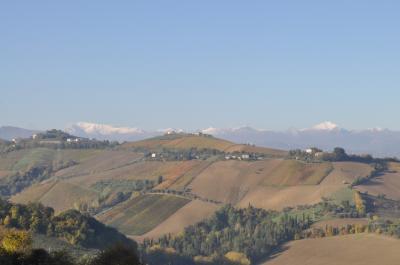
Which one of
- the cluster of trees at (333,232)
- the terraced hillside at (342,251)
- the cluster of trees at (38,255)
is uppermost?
the cluster of trees at (38,255)

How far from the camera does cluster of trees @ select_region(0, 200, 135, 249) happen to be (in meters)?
161

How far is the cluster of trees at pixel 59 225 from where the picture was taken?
6348 inches

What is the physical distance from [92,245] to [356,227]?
228 ft

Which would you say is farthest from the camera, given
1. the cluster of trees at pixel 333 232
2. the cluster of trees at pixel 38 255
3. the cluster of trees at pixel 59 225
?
the cluster of trees at pixel 333 232

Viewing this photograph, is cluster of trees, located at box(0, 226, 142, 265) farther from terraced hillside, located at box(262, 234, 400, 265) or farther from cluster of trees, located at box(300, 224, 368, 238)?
cluster of trees, located at box(300, 224, 368, 238)

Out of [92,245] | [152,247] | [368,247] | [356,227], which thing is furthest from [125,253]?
[356,227]

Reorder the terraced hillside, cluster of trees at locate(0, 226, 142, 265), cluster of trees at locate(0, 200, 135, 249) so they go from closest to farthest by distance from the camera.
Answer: cluster of trees at locate(0, 226, 142, 265) → the terraced hillside → cluster of trees at locate(0, 200, 135, 249)

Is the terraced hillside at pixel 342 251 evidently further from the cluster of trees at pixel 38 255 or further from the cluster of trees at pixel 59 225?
the cluster of trees at pixel 38 255

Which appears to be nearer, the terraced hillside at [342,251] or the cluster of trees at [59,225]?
the terraced hillside at [342,251]

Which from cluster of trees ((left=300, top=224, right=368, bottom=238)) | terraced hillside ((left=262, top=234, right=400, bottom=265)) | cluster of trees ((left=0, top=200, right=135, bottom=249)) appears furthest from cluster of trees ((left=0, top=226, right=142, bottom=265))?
cluster of trees ((left=300, top=224, right=368, bottom=238))

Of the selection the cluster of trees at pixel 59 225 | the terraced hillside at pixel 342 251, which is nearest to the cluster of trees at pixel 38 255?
the cluster of trees at pixel 59 225

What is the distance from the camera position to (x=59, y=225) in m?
166

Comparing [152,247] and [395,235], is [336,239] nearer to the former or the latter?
[395,235]

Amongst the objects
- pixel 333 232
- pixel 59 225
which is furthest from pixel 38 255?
pixel 333 232
